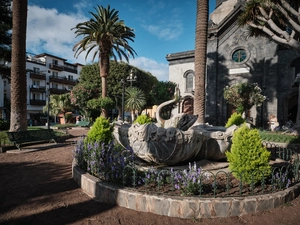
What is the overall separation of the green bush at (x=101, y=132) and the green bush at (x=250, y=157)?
164 inches

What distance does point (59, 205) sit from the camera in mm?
3723

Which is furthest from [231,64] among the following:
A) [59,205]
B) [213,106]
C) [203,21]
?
[59,205]

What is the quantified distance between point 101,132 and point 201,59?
742 cm

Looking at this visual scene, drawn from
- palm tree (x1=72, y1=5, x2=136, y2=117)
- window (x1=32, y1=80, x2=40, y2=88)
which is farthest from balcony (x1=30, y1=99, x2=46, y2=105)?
palm tree (x1=72, y1=5, x2=136, y2=117)

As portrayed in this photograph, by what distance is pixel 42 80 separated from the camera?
40.5 meters

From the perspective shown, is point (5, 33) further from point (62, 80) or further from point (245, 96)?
point (62, 80)

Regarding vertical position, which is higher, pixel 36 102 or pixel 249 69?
pixel 249 69

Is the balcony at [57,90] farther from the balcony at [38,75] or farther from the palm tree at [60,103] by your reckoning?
the palm tree at [60,103]

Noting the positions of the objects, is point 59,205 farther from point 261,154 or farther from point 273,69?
point 273,69

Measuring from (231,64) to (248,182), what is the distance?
19.1 meters

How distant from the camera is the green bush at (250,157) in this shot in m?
3.89

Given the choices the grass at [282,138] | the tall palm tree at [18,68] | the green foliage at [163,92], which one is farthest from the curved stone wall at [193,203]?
the green foliage at [163,92]

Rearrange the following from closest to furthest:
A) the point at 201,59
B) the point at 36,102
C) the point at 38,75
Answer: the point at 201,59 → the point at 36,102 → the point at 38,75

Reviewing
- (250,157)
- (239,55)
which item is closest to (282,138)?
(250,157)
